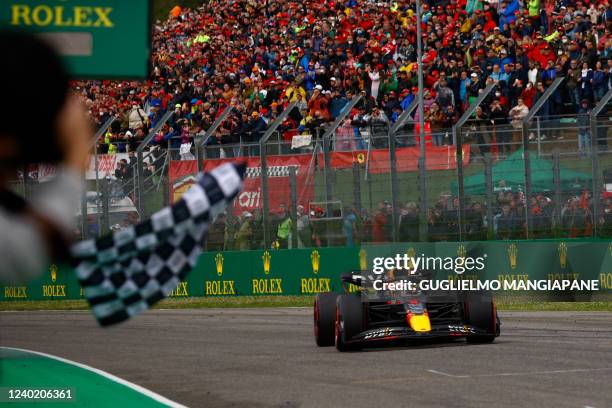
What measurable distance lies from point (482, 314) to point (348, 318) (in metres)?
1.45

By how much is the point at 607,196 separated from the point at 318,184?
207 inches

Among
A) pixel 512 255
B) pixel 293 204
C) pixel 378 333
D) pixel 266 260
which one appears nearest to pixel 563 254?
pixel 512 255

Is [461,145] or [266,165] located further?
[266,165]

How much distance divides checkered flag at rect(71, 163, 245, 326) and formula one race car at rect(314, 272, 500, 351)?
10.9 meters

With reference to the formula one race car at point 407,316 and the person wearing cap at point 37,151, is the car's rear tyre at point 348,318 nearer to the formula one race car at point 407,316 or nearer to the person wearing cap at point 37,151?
the formula one race car at point 407,316

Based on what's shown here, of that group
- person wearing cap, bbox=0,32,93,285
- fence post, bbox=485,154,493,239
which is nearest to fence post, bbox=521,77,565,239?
fence post, bbox=485,154,493,239

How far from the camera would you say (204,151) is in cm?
2303

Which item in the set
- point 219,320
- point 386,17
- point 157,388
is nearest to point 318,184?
point 219,320

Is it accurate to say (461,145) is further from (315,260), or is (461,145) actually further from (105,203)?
(105,203)

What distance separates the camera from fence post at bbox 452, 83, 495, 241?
20.6m

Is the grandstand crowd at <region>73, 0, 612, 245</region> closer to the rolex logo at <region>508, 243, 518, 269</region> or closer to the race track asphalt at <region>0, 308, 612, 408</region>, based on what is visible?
the rolex logo at <region>508, 243, 518, 269</region>

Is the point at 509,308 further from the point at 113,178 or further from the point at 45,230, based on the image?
the point at 45,230

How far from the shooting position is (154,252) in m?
2.03

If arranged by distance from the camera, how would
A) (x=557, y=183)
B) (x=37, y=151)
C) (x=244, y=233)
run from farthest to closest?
(x=244, y=233) → (x=557, y=183) → (x=37, y=151)
